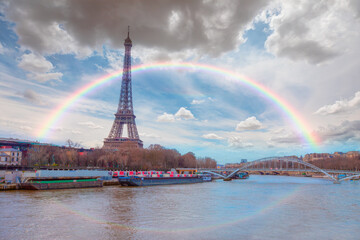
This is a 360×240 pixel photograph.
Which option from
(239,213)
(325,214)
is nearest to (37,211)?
(239,213)

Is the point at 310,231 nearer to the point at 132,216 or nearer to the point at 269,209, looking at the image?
the point at 269,209

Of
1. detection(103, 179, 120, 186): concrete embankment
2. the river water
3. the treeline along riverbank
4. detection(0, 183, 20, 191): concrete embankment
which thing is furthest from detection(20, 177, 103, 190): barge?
the treeline along riverbank

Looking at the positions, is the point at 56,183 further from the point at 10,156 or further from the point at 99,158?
the point at 10,156

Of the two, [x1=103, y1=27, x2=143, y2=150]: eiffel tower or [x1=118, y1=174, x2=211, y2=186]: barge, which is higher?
[x1=103, y1=27, x2=143, y2=150]: eiffel tower

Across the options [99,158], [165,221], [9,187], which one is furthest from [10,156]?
[165,221]

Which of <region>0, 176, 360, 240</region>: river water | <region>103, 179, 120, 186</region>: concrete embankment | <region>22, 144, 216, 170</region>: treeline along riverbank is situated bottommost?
<region>0, 176, 360, 240</region>: river water

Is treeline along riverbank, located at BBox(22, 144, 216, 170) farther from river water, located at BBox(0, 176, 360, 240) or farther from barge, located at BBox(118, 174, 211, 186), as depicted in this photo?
river water, located at BBox(0, 176, 360, 240)
